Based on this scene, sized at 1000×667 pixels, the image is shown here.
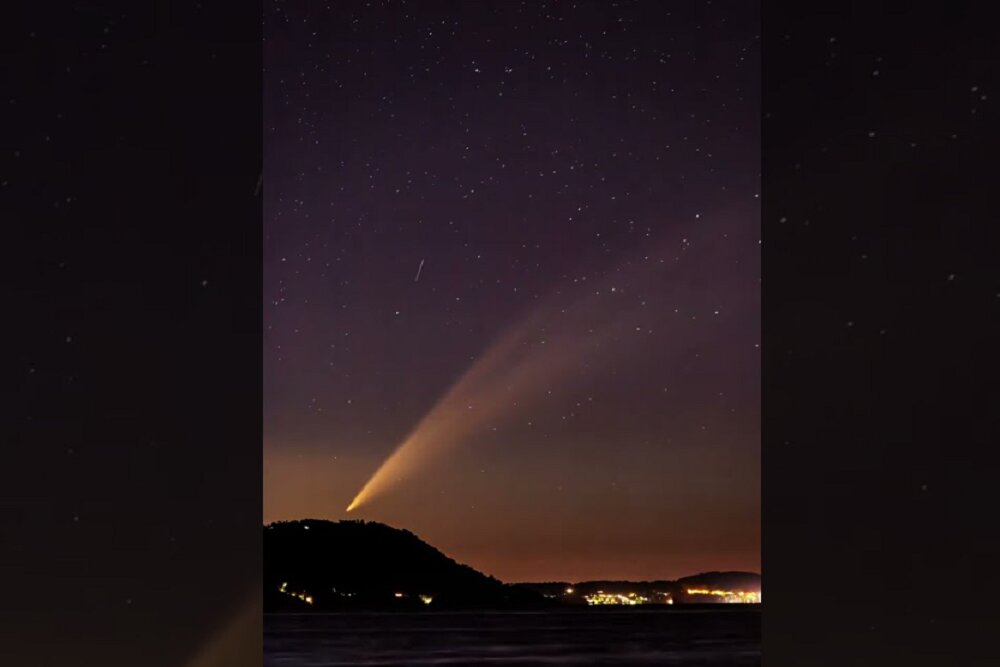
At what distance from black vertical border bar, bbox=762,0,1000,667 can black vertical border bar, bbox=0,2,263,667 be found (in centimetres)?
71

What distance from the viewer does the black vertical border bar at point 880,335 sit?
Result: 58.9 inches

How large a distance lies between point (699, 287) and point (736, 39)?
7.01 ft

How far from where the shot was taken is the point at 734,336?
778 centimetres

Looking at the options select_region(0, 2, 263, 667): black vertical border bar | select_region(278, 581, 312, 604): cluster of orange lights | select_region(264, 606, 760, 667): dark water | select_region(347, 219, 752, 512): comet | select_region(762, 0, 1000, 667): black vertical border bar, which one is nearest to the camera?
select_region(762, 0, 1000, 667): black vertical border bar

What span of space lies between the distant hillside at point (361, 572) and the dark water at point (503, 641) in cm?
113

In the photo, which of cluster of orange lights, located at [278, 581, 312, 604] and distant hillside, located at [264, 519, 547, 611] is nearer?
distant hillside, located at [264, 519, 547, 611]

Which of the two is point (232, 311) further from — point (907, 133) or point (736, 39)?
point (736, 39)

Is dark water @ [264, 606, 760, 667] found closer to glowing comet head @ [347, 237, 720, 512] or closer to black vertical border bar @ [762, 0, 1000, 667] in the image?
glowing comet head @ [347, 237, 720, 512]

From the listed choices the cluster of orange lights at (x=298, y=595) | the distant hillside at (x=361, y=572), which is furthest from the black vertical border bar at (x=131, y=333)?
the cluster of orange lights at (x=298, y=595)

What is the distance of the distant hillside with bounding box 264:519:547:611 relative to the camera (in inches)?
1016

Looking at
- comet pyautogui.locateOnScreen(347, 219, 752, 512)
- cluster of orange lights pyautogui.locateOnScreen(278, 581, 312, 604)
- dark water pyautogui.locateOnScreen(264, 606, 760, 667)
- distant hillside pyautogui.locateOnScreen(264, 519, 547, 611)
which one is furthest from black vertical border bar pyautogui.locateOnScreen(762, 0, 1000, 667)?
cluster of orange lights pyautogui.locateOnScreen(278, 581, 312, 604)

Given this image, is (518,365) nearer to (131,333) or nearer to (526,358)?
(526,358)

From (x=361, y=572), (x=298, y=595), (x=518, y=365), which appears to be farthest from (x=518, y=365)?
(x=298, y=595)

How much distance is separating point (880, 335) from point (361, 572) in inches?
1016
